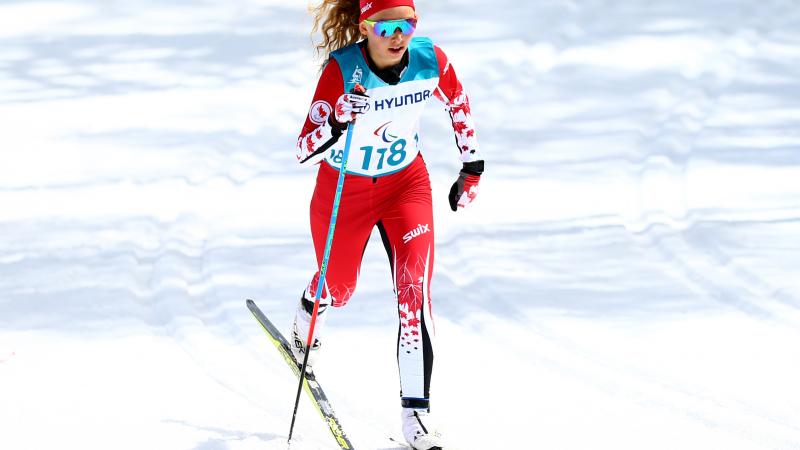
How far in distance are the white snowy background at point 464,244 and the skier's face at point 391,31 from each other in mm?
1614

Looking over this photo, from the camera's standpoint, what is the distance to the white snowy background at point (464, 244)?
17.5 ft

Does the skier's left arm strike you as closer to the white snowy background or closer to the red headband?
the red headband

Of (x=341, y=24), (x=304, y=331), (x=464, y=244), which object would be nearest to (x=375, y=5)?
(x=341, y=24)

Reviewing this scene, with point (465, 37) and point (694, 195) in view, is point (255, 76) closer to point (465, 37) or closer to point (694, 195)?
point (465, 37)

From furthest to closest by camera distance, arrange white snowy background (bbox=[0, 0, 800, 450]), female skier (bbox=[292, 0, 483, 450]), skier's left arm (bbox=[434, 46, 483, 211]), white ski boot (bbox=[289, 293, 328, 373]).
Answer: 1. white ski boot (bbox=[289, 293, 328, 373])
2. white snowy background (bbox=[0, 0, 800, 450])
3. skier's left arm (bbox=[434, 46, 483, 211])
4. female skier (bbox=[292, 0, 483, 450])

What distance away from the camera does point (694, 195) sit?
858 cm

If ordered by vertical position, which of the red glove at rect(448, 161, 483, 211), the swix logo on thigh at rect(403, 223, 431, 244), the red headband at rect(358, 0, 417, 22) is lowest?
the swix logo on thigh at rect(403, 223, 431, 244)

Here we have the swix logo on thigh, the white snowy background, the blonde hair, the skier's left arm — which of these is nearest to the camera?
the swix logo on thigh

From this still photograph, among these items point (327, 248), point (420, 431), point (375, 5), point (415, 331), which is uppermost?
point (375, 5)

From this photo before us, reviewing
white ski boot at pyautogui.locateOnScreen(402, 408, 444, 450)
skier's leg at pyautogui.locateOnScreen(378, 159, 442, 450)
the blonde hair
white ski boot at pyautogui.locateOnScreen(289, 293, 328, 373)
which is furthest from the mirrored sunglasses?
white ski boot at pyautogui.locateOnScreen(402, 408, 444, 450)

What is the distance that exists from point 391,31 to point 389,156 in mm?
611

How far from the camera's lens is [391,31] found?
15.3ft

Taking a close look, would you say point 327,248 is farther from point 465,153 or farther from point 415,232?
point 465,153

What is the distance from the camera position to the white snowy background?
534 centimetres
